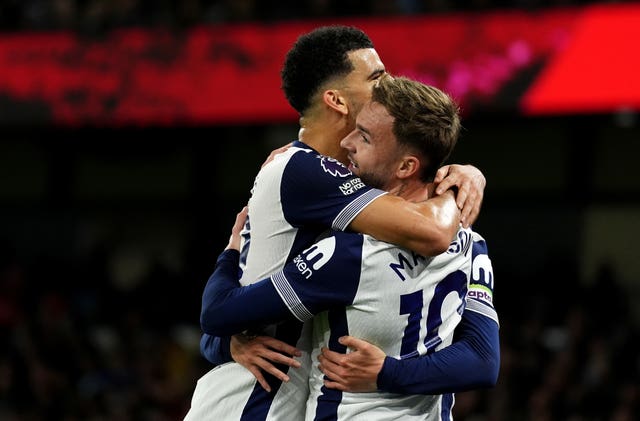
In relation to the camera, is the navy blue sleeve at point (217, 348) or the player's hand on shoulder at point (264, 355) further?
the navy blue sleeve at point (217, 348)

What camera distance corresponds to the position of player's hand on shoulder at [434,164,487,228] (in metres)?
3.26

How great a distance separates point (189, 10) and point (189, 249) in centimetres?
309

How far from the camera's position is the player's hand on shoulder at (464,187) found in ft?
10.7

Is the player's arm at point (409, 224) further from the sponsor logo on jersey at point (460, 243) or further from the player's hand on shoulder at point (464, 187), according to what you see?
the player's hand on shoulder at point (464, 187)

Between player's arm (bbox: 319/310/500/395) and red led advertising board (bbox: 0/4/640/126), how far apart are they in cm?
535

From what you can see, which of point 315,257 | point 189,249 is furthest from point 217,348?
point 189,249

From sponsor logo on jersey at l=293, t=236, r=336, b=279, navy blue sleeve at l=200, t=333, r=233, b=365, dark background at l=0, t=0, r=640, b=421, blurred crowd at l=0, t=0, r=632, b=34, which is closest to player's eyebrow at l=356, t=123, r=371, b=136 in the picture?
sponsor logo on jersey at l=293, t=236, r=336, b=279

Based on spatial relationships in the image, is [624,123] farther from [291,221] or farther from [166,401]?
[291,221]

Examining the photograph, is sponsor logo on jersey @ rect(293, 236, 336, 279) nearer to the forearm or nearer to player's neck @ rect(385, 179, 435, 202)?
the forearm

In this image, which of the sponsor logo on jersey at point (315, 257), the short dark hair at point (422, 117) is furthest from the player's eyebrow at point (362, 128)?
the sponsor logo on jersey at point (315, 257)

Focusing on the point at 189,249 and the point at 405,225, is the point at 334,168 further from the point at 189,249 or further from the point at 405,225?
the point at 189,249

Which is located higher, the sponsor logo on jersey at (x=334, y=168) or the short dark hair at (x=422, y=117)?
the short dark hair at (x=422, y=117)

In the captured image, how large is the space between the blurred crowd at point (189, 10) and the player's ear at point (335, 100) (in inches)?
210

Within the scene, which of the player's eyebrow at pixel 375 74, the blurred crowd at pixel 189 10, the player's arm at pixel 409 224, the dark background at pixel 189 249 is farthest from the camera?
the blurred crowd at pixel 189 10
